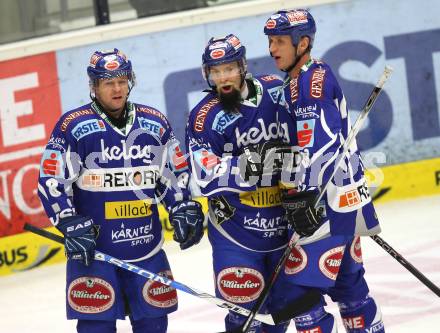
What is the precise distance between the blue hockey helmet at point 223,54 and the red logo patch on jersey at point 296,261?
75 centimetres

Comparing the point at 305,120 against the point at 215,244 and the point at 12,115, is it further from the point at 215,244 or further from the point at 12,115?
the point at 12,115

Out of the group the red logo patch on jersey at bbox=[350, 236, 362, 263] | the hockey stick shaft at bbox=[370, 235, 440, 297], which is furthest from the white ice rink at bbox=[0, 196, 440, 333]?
the red logo patch on jersey at bbox=[350, 236, 362, 263]

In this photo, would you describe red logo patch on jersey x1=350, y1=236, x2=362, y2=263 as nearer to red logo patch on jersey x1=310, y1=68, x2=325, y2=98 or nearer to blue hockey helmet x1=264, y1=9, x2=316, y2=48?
red logo patch on jersey x1=310, y1=68, x2=325, y2=98

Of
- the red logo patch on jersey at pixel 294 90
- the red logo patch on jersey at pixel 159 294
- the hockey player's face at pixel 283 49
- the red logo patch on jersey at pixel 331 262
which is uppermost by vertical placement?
the hockey player's face at pixel 283 49

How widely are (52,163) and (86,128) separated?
0.20 metres

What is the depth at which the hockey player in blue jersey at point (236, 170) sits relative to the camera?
474cm

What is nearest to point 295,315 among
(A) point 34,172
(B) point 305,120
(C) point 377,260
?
(B) point 305,120

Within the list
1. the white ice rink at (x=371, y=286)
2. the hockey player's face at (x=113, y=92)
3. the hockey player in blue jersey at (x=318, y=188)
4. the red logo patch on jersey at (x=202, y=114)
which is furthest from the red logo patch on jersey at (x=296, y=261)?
the white ice rink at (x=371, y=286)

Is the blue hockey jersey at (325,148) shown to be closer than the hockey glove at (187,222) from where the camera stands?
Yes

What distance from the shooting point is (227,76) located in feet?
15.5

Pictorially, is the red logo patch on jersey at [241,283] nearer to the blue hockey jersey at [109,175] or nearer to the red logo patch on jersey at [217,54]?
the blue hockey jersey at [109,175]

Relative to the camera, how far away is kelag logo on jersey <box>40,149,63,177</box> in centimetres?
478

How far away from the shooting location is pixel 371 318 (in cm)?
490

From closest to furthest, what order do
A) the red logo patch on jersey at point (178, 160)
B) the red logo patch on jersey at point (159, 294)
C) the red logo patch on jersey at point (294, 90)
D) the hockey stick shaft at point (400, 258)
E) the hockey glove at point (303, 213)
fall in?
the hockey glove at point (303, 213), the red logo patch on jersey at point (294, 90), the red logo patch on jersey at point (159, 294), the red logo patch on jersey at point (178, 160), the hockey stick shaft at point (400, 258)
